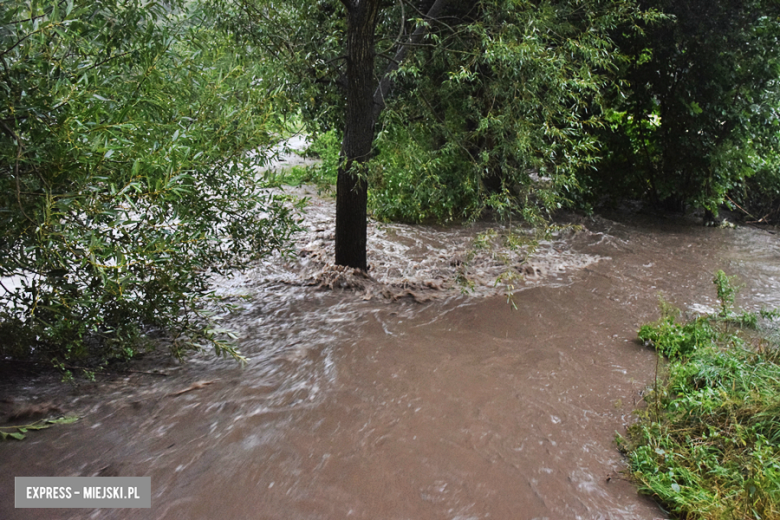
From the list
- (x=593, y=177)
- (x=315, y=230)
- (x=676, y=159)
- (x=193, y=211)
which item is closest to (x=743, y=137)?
(x=676, y=159)

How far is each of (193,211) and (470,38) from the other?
12.8 feet

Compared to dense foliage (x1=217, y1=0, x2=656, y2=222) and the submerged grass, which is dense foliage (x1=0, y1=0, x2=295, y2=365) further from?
the submerged grass

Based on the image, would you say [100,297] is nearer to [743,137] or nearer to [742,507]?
[742,507]

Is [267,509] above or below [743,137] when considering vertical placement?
below

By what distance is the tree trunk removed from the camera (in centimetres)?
539

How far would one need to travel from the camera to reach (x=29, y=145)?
3207 millimetres

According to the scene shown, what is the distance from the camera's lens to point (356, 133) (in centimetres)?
586

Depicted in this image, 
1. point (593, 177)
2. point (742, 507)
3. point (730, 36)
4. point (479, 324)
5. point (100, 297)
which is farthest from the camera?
point (593, 177)

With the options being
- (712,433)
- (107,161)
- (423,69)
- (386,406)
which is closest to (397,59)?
(423,69)

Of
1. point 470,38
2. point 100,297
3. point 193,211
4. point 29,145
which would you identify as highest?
point 470,38

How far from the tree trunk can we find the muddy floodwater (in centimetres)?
41

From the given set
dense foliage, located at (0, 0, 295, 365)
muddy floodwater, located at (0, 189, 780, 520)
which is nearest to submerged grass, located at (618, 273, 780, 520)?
muddy floodwater, located at (0, 189, 780, 520)

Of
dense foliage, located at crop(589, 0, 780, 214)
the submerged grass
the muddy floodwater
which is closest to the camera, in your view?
the submerged grass

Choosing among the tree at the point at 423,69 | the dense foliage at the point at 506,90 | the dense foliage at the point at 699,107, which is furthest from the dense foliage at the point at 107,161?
the dense foliage at the point at 699,107
